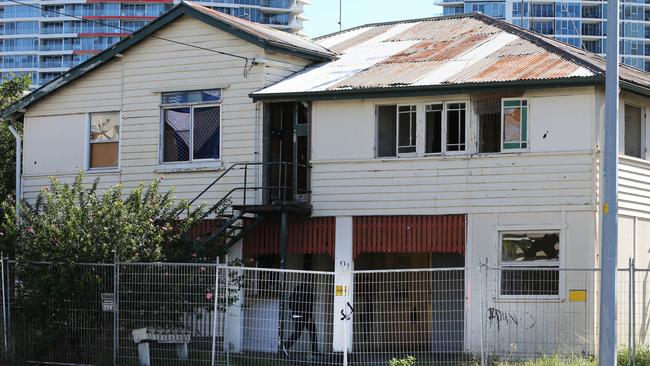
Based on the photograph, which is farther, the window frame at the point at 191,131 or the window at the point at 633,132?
the window frame at the point at 191,131

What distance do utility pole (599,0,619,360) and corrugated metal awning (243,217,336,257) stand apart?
854 cm

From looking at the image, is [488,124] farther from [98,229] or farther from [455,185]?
[98,229]

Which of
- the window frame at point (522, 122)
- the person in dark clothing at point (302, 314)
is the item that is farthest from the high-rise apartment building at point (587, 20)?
the person in dark clothing at point (302, 314)

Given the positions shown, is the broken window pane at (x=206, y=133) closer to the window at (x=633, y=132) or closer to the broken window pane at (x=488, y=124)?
the broken window pane at (x=488, y=124)

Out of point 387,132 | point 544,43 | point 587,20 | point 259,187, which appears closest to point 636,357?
point 387,132

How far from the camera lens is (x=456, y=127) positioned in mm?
21266

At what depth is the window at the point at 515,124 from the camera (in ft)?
67.5

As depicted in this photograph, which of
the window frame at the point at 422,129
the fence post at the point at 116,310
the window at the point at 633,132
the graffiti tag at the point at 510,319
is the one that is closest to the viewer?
the fence post at the point at 116,310

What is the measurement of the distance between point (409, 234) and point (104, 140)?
7.50 meters

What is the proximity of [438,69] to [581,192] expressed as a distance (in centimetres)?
380

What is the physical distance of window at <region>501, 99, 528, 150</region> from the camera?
2058cm

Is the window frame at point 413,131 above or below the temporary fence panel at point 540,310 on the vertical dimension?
above

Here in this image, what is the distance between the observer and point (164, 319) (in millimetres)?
19281

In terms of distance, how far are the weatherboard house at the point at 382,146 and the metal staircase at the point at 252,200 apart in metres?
0.06
